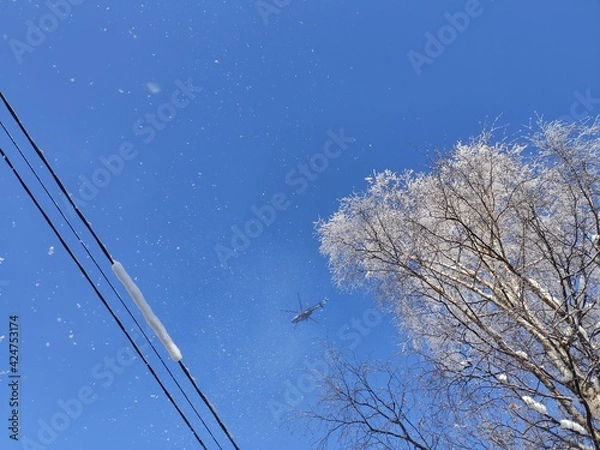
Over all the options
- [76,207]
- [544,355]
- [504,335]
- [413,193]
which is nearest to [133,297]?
[76,207]

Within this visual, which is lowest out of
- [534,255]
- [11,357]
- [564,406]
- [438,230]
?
[564,406]

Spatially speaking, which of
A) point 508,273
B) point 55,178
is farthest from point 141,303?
point 508,273

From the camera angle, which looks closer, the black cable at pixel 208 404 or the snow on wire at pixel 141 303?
the snow on wire at pixel 141 303

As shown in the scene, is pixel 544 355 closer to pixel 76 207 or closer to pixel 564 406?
pixel 564 406

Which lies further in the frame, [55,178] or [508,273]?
[508,273]

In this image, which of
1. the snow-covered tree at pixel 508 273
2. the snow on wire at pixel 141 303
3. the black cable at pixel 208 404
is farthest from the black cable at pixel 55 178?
the snow-covered tree at pixel 508 273

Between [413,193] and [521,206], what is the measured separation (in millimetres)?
2030

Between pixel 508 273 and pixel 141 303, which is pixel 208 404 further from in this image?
pixel 508 273

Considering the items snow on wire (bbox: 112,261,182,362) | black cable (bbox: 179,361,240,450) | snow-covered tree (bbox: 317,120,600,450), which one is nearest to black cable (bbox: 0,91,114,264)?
snow on wire (bbox: 112,261,182,362)

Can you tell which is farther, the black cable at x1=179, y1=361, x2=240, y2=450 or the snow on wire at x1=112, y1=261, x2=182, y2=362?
the black cable at x1=179, y1=361, x2=240, y2=450

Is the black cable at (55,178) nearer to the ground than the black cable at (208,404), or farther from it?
farther from it

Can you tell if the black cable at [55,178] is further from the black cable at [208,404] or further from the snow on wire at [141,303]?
the black cable at [208,404]

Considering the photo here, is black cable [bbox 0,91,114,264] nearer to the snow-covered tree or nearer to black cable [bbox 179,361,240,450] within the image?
black cable [bbox 179,361,240,450]

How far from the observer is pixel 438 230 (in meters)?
5.51
